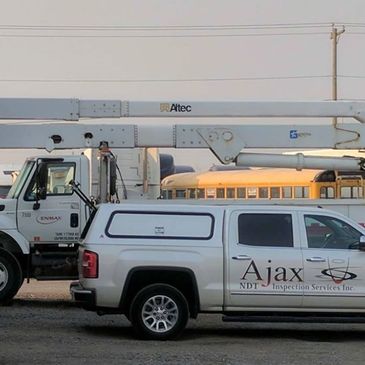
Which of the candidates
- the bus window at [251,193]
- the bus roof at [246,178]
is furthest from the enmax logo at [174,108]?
the bus window at [251,193]

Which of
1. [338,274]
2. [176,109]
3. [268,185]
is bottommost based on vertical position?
[338,274]

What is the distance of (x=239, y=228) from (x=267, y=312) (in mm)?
1162

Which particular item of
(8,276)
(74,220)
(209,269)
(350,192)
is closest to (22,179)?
(74,220)

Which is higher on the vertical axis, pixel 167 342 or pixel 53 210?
pixel 53 210

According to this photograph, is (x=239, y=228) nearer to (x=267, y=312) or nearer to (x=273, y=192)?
(x=267, y=312)

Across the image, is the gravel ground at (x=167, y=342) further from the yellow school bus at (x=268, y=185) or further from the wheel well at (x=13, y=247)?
the yellow school bus at (x=268, y=185)

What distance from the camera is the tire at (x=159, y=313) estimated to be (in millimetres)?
10039

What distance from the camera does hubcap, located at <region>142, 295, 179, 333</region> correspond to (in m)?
10.1

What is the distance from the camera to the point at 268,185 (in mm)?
20719

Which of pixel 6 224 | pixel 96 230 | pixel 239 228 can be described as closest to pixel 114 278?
pixel 96 230

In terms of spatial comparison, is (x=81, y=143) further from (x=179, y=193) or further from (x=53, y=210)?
(x=179, y=193)

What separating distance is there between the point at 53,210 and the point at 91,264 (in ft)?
12.3

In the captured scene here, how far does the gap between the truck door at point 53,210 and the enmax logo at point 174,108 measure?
189 centimetres

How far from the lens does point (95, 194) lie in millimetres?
14008
